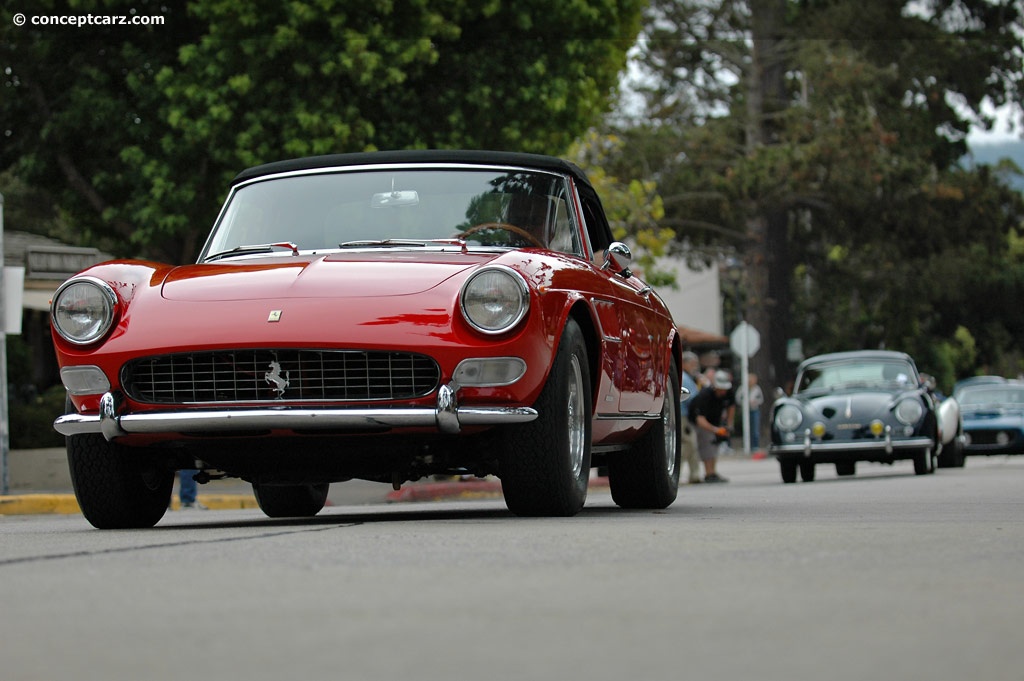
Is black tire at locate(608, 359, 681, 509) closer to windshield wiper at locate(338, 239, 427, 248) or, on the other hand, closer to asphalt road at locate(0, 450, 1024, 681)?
windshield wiper at locate(338, 239, 427, 248)

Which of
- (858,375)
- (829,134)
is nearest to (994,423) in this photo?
(858,375)

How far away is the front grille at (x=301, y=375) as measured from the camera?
716 cm

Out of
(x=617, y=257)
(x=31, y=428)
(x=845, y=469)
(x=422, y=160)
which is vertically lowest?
(x=845, y=469)

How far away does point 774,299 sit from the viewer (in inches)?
1662

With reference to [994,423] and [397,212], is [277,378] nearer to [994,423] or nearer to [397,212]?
[397,212]

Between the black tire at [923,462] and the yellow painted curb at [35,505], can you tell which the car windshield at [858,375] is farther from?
the yellow painted curb at [35,505]

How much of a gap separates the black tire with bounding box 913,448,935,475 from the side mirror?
11.1m

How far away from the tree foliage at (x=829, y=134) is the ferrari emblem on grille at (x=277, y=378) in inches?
1251

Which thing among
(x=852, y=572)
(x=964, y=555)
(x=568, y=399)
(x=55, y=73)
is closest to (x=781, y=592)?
(x=852, y=572)

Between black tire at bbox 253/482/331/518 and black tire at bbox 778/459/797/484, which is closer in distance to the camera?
black tire at bbox 253/482/331/518

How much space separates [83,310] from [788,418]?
43.1 ft

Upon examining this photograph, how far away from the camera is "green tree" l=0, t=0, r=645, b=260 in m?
20.9

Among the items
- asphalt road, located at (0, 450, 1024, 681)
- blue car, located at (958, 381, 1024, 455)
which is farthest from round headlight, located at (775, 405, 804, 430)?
asphalt road, located at (0, 450, 1024, 681)

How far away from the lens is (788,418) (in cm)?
1966
